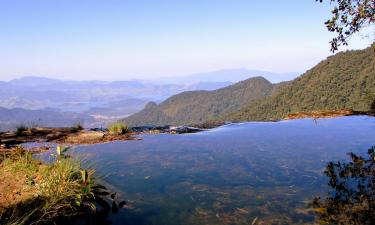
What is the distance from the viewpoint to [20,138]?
1451 cm

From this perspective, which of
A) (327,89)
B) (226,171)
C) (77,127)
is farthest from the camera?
(327,89)

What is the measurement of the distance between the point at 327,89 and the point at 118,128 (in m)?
120

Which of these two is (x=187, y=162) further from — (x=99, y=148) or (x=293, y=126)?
(x=293, y=126)

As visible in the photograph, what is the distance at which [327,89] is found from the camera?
124 meters

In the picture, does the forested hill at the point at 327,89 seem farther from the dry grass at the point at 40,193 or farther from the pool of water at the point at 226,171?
the dry grass at the point at 40,193

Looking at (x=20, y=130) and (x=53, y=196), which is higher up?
(x=20, y=130)

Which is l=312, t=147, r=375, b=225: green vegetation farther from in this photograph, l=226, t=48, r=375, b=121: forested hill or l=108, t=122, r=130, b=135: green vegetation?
l=226, t=48, r=375, b=121: forested hill

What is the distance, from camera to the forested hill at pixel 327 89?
368ft

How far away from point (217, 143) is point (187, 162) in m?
2.80

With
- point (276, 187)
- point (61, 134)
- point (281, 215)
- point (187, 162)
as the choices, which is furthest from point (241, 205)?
point (61, 134)

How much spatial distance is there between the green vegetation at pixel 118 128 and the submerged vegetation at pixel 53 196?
7314mm

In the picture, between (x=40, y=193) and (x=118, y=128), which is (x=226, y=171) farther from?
(x=118, y=128)

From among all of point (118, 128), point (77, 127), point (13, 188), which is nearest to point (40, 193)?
point (13, 188)

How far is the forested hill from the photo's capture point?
112 metres
